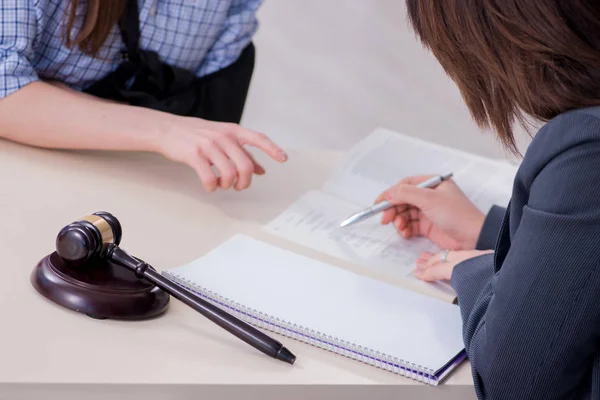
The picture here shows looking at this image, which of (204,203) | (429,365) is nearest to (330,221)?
(204,203)

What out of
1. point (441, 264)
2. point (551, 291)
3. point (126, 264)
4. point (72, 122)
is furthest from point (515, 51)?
point (72, 122)

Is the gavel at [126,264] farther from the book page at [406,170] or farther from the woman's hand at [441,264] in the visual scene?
the book page at [406,170]

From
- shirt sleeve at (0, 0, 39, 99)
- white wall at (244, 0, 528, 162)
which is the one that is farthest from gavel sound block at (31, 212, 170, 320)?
white wall at (244, 0, 528, 162)

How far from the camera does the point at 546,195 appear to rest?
0.80 metres

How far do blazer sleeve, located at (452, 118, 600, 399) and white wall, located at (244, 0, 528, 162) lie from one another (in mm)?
2371

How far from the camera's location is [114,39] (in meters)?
1.49

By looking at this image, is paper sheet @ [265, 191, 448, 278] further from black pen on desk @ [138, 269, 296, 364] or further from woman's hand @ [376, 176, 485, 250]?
black pen on desk @ [138, 269, 296, 364]

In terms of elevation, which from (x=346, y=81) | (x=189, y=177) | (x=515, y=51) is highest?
(x=515, y=51)

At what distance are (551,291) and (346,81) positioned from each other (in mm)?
2625

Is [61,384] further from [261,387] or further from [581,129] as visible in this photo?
[581,129]

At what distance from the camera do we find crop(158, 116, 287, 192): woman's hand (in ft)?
4.01

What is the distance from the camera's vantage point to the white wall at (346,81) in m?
3.25

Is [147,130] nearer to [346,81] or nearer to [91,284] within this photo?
[91,284]

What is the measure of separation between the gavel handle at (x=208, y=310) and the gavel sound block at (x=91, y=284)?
0.01 meters
